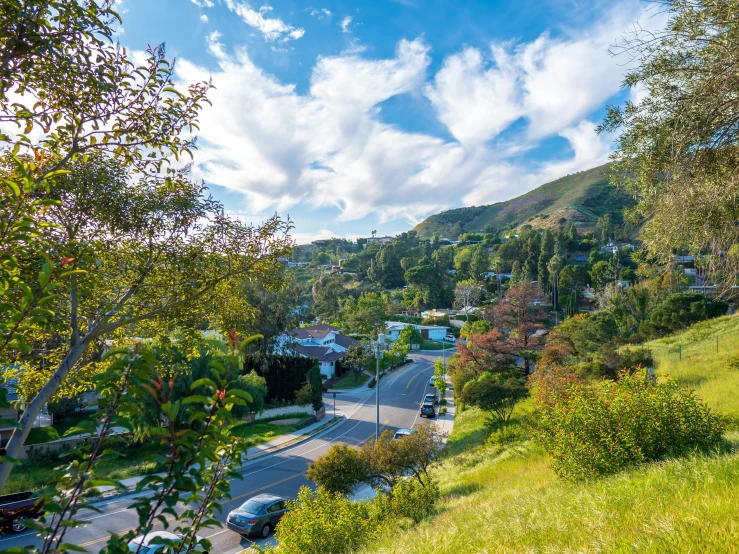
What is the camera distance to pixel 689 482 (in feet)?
16.8

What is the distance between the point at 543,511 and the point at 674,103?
7606 mm

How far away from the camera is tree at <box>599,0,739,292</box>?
255 inches

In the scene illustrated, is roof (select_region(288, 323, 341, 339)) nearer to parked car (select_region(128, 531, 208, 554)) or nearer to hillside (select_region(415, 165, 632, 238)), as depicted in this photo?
parked car (select_region(128, 531, 208, 554))

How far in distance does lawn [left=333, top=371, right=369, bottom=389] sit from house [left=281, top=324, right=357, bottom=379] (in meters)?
1.84

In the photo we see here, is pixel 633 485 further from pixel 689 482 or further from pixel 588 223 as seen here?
pixel 588 223

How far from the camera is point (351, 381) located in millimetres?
44312

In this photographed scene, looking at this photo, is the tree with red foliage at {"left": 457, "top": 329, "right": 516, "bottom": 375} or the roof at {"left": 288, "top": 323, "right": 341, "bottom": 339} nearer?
the tree with red foliage at {"left": 457, "top": 329, "right": 516, "bottom": 375}

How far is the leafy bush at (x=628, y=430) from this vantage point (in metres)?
7.60

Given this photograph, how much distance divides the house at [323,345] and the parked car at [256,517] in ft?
88.1

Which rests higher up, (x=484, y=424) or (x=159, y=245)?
(x=159, y=245)

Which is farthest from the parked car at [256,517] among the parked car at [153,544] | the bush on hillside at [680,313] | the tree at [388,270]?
the tree at [388,270]

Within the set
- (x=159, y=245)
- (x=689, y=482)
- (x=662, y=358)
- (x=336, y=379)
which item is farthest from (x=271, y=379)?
(x=689, y=482)

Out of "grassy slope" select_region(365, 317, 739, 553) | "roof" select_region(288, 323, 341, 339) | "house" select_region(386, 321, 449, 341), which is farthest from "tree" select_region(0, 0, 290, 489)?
"house" select_region(386, 321, 449, 341)

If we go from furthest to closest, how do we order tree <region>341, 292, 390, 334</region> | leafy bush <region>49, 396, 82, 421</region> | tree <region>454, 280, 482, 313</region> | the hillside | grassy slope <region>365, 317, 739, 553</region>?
the hillside < tree <region>454, 280, 482, 313</region> < tree <region>341, 292, 390, 334</region> < leafy bush <region>49, 396, 82, 421</region> < grassy slope <region>365, 317, 739, 553</region>
